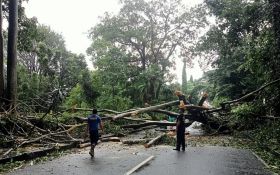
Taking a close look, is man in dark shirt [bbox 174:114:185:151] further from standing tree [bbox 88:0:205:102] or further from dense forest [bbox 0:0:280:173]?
standing tree [bbox 88:0:205:102]

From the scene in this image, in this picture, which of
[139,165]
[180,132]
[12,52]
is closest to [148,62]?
[12,52]

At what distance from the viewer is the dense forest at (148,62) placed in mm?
18406

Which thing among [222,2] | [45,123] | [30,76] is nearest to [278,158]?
[45,123]

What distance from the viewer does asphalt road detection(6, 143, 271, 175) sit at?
10578mm

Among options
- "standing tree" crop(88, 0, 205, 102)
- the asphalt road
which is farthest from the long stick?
"standing tree" crop(88, 0, 205, 102)

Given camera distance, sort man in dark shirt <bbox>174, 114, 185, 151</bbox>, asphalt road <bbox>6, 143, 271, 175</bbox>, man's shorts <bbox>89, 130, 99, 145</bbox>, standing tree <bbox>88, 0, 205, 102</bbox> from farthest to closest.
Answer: standing tree <bbox>88, 0, 205, 102</bbox> → man in dark shirt <bbox>174, 114, 185, 151</bbox> → man's shorts <bbox>89, 130, 99, 145</bbox> → asphalt road <bbox>6, 143, 271, 175</bbox>

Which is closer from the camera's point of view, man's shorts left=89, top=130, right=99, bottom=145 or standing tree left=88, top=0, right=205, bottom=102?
man's shorts left=89, top=130, right=99, bottom=145

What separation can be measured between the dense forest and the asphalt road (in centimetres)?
153

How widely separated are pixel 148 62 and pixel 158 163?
3625cm

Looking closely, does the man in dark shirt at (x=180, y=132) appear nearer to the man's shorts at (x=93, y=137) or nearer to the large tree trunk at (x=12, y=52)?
the man's shorts at (x=93, y=137)

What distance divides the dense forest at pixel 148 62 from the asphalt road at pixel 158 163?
1.53 m

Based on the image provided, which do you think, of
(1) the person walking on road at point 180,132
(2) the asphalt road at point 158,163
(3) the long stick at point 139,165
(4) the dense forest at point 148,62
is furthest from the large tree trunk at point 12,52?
(3) the long stick at point 139,165

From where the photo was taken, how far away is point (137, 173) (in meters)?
10.2

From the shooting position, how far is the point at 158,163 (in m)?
12.0
